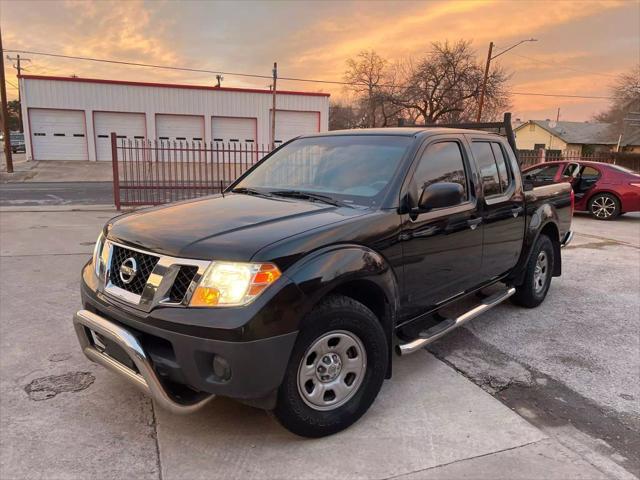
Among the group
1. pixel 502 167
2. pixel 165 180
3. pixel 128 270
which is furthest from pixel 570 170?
pixel 165 180

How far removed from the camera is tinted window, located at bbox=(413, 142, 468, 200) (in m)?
3.49

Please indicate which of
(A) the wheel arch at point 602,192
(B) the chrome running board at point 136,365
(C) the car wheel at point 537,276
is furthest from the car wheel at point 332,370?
(A) the wheel arch at point 602,192

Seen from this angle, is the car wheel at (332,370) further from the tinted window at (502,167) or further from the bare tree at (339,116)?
the bare tree at (339,116)

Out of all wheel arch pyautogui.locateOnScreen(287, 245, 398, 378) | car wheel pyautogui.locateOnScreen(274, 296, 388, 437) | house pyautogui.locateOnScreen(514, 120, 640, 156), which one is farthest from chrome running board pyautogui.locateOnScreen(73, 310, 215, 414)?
house pyautogui.locateOnScreen(514, 120, 640, 156)

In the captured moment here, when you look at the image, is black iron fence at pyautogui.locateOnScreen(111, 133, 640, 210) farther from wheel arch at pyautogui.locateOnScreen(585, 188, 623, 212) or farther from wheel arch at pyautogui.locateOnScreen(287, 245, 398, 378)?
wheel arch at pyautogui.locateOnScreen(585, 188, 623, 212)

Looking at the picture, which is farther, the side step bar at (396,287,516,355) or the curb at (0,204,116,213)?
the curb at (0,204,116,213)

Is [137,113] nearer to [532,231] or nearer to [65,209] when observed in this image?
[65,209]

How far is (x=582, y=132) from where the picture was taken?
66.6m

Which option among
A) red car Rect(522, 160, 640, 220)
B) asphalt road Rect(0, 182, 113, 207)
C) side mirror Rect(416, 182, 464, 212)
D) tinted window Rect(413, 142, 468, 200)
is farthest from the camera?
asphalt road Rect(0, 182, 113, 207)

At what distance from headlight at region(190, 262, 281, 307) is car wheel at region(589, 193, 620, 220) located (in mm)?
12736

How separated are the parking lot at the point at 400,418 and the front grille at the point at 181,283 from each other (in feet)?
2.98

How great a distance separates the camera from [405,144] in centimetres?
353

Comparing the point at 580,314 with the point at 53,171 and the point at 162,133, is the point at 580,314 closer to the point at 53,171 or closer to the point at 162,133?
the point at 53,171

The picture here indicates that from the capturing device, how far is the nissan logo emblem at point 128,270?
2680 millimetres
